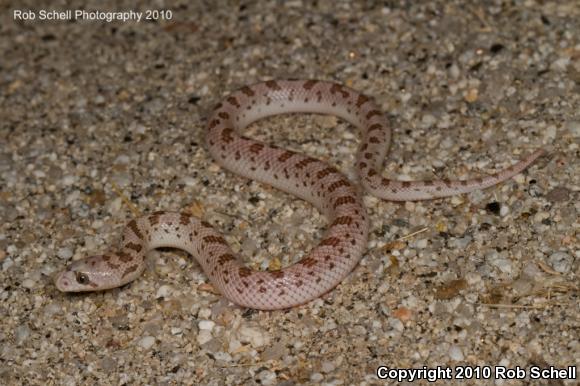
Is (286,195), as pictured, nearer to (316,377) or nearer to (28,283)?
(316,377)

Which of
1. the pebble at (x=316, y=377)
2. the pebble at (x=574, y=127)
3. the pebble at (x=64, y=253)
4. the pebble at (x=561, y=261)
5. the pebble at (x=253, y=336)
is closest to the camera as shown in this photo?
the pebble at (x=316, y=377)

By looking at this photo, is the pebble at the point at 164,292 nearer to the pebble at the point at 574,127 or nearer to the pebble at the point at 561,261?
the pebble at the point at 561,261

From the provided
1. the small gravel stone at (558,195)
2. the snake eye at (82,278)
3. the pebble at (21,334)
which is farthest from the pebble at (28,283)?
Answer: the small gravel stone at (558,195)

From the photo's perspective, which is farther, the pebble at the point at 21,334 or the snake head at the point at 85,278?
the snake head at the point at 85,278

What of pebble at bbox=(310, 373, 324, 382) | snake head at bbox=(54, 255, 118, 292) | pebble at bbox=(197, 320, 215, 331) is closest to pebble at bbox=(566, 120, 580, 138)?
pebble at bbox=(310, 373, 324, 382)

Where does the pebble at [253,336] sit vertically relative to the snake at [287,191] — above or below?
below

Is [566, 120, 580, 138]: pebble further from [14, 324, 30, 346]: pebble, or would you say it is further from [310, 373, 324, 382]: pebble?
[14, 324, 30, 346]: pebble

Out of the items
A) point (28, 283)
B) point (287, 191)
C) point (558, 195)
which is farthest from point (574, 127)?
point (28, 283)

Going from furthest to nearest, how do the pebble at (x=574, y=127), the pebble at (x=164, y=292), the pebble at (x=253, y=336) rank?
the pebble at (x=574, y=127) → the pebble at (x=164, y=292) → the pebble at (x=253, y=336)

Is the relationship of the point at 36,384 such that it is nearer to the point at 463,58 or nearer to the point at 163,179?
the point at 163,179
